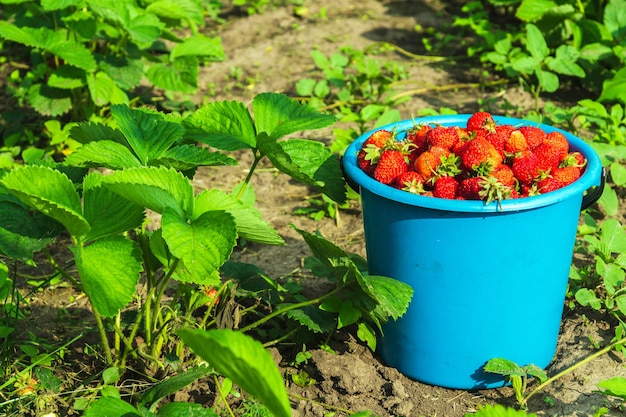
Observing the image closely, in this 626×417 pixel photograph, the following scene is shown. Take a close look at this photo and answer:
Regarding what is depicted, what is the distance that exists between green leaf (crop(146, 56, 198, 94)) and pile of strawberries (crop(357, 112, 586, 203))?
5.12 feet

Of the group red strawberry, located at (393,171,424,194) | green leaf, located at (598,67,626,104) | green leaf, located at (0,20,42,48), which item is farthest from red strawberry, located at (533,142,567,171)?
green leaf, located at (0,20,42,48)

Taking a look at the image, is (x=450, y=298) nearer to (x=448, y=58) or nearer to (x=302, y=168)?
(x=302, y=168)

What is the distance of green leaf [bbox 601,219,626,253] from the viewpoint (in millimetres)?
2738

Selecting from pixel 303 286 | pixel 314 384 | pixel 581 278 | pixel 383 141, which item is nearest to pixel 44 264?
pixel 303 286

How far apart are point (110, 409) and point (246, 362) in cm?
70

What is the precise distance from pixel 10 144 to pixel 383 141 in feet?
7.12

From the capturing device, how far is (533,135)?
2.34m

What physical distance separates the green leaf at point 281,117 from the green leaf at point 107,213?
18.1 inches

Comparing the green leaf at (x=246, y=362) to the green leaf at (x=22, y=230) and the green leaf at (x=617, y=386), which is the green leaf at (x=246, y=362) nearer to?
the green leaf at (x=22, y=230)

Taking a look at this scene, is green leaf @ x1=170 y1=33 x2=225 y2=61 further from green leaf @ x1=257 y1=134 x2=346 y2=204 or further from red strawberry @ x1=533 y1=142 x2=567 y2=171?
red strawberry @ x1=533 y1=142 x2=567 y2=171

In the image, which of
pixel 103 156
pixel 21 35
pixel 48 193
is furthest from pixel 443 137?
pixel 21 35

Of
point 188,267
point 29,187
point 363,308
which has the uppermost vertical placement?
point 29,187

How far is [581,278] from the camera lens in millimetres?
2797

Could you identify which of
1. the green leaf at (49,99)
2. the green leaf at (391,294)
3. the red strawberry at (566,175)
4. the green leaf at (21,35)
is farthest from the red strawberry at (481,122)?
the green leaf at (49,99)
